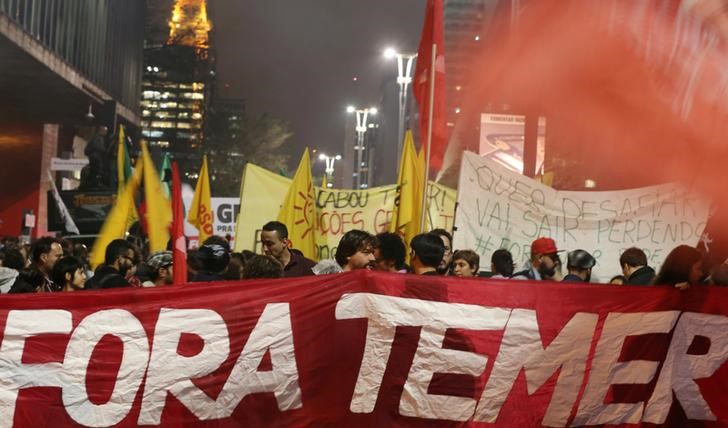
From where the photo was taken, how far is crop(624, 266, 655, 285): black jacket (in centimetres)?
687

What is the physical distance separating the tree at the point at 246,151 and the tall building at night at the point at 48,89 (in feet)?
48.9

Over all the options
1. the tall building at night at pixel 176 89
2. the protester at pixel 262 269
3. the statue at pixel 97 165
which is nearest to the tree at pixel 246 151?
the statue at pixel 97 165

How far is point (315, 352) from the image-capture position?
5.14 metres

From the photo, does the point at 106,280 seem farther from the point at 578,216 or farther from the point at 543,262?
the point at 578,216

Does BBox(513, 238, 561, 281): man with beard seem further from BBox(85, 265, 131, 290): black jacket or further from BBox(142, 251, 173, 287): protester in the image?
BBox(85, 265, 131, 290): black jacket

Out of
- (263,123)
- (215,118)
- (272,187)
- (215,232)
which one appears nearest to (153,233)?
(272,187)

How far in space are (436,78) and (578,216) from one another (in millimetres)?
2172

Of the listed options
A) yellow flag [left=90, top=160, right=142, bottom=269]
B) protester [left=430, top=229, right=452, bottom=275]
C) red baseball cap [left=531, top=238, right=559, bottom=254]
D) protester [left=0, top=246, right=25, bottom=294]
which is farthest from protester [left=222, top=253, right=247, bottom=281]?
yellow flag [left=90, top=160, right=142, bottom=269]

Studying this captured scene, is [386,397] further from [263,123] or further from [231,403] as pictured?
[263,123]

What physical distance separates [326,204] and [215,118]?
71.2 meters

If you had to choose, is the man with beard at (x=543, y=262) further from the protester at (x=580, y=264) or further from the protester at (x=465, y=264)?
the protester at (x=465, y=264)

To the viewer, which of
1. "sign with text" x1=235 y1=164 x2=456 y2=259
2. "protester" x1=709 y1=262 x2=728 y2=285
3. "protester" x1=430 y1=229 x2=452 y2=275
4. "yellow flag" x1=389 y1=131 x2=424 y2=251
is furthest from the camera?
"sign with text" x1=235 y1=164 x2=456 y2=259

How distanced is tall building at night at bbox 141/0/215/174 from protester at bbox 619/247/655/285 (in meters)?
121

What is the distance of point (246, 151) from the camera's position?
61219 millimetres
